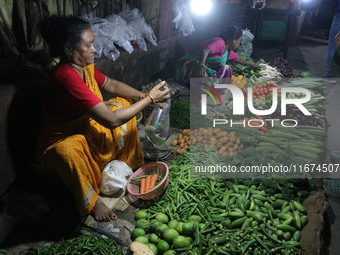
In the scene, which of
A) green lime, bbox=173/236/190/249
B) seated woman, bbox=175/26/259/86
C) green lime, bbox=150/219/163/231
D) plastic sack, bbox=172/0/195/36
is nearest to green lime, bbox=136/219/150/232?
green lime, bbox=150/219/163/231

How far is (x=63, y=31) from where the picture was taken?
8.57 feet

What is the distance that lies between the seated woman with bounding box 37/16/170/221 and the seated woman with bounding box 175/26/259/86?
2.89 metres

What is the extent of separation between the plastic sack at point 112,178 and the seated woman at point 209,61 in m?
3.17

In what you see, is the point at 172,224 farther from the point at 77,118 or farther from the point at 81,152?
the point at 77,118

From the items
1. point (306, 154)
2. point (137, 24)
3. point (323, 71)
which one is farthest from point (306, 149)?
point (323, 71)

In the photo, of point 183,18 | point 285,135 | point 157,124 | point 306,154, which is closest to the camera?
point 157,124

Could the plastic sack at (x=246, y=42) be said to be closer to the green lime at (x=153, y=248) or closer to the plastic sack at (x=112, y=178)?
the plastic sack at (x=112, y=178)

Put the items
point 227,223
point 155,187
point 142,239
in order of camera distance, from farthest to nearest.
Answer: point 155,187 → point 227,223 → point 142,239

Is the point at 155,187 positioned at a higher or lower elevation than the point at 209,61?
lower

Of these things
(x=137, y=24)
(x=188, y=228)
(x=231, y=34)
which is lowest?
(x=188, y=228)

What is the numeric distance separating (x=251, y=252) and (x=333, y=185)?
76.5 inches

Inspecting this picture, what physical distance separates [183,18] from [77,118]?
5063mm

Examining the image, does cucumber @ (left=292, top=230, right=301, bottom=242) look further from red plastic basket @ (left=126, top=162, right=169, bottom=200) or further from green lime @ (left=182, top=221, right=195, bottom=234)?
red plastic basket @ (left=126, top=162, right=169, bottom=200)

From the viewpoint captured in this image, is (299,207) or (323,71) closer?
(299,207)
